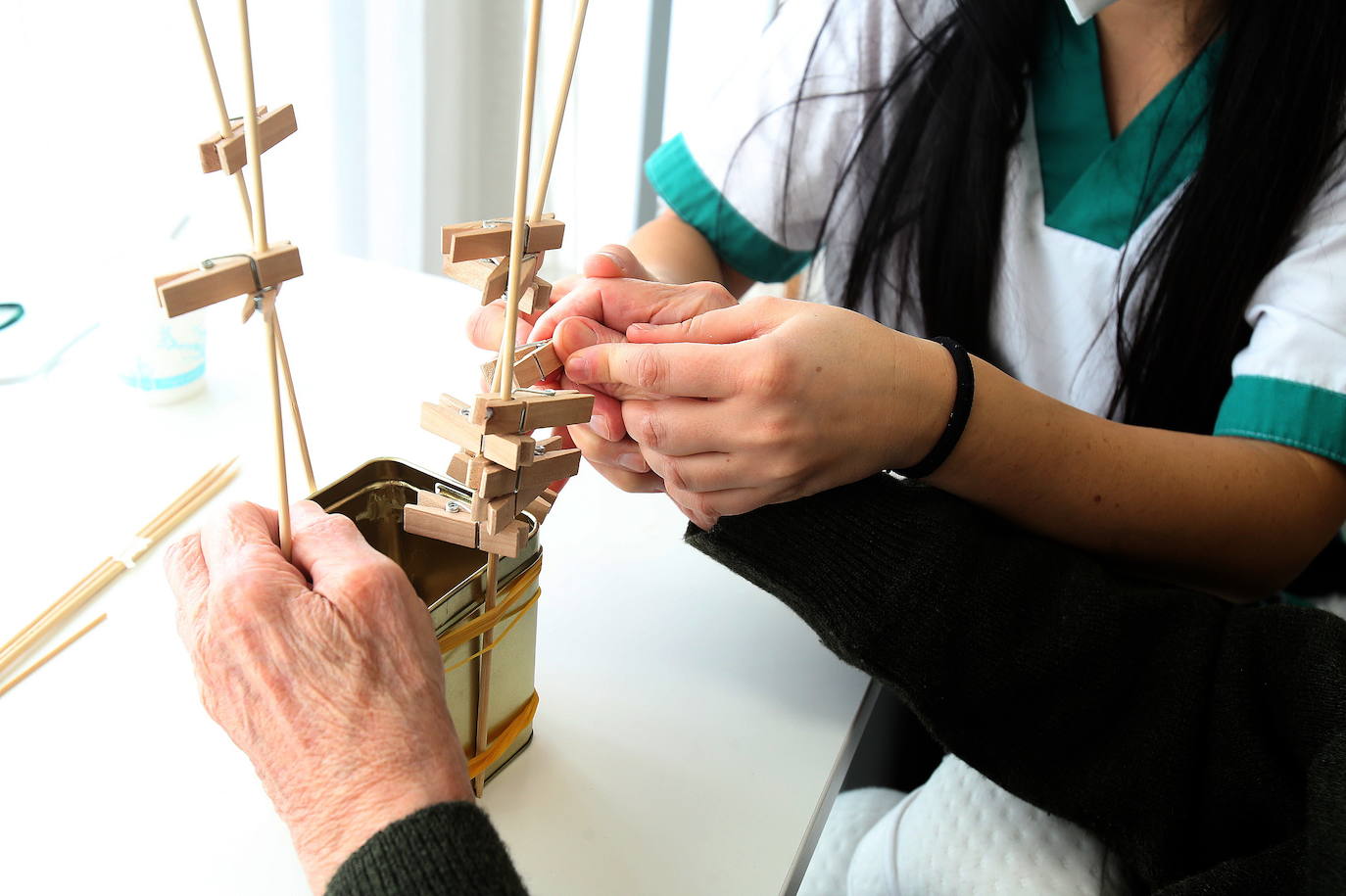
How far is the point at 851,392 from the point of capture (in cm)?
55

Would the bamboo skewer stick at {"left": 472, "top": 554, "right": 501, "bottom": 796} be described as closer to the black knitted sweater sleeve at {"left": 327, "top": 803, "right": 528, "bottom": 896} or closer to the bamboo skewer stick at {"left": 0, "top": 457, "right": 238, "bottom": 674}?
the black knitted sweater sleeve at {"left": 327, "top": 803, "right": 528, "bottom": 896}

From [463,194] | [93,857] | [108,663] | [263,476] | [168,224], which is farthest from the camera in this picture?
[463,194]

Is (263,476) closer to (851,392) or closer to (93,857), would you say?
(93,857)

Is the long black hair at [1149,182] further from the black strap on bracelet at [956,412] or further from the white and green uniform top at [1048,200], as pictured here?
the black strap on bracelet at [956,412]

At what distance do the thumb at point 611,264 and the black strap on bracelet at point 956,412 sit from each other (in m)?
0.20

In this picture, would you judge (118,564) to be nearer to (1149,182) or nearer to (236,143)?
(236,143)

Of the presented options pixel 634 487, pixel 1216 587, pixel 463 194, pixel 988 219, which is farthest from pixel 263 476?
pixel 463 194

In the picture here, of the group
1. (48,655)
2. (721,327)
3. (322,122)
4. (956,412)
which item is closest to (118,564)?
(48,655)

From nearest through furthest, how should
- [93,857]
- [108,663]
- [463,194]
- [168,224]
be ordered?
[93,857] → [108,663] → [168,224] → [463,194]

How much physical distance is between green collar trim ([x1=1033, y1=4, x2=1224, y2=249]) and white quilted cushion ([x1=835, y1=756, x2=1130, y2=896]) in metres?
0.46

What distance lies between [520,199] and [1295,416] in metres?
0.57

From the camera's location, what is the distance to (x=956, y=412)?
0.60m

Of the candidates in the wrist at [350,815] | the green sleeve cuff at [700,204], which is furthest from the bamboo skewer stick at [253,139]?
the green sleeve cuff at [700,204]

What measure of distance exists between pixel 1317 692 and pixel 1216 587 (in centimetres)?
24
